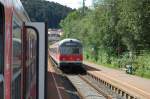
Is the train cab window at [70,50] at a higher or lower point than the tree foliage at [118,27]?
lower

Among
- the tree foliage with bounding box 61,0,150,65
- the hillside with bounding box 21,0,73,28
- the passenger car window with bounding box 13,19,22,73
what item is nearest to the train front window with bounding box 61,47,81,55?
the hillside with bounding box 21,0,73,28

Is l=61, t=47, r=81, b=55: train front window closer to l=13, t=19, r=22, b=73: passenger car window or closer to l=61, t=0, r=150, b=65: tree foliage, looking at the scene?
l=61, t=0, r=150, b=65: tree foliage

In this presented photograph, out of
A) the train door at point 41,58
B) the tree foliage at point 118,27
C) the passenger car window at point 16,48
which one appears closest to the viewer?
the passenger car window at point 16,48

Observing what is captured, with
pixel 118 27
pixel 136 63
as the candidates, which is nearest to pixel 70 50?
pixel 118 27

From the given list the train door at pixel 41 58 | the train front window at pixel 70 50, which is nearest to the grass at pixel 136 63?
the train front window at pixel 70 50

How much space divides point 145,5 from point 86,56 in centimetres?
3379

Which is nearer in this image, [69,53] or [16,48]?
Result: [16,48]

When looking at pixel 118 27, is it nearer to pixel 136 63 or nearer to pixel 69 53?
pixel 69 53

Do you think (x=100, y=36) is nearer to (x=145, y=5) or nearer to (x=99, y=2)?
(x=99, y=2)

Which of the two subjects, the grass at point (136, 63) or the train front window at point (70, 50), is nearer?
the grass at point (136, 63)

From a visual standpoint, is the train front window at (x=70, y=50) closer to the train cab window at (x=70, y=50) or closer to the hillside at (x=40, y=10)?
the train cab window at (x=70, y=50)

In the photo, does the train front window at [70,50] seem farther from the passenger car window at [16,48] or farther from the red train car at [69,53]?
the passenger car window at [16,48]

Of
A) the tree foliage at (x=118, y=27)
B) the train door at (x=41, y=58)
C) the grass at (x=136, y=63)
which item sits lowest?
the grass at (x=136, y=63)

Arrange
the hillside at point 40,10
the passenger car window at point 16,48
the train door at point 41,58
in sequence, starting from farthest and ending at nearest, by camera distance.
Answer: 1. the hillside at point 40,10
2. the train door at point 41,58
3. the passenger car window at point 16,48
